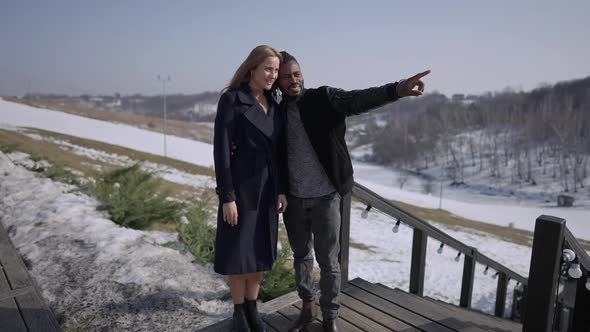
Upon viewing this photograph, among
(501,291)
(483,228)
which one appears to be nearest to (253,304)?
(501,291)

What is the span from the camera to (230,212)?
2.04 meters

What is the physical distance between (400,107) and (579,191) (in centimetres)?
7257

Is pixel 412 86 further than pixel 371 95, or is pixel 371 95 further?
pixel 371 95

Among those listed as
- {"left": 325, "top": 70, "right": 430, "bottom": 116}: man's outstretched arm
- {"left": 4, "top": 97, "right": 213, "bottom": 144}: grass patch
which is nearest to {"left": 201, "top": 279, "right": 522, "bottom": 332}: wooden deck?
{"left": 325, "top": 70, "right": 430, "bottom": 116}: man's outstretched arm

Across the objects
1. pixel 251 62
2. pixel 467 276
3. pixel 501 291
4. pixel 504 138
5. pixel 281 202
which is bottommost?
pixel 504 138

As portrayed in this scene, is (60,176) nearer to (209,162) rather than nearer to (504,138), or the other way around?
(209,162)

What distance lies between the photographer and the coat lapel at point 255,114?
6.81ft

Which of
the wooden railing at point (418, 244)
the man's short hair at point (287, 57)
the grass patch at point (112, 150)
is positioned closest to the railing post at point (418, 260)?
the wooden railing at point (418, 244)

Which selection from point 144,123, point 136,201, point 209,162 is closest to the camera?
point 136,201

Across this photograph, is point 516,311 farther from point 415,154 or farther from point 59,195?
point 415,154

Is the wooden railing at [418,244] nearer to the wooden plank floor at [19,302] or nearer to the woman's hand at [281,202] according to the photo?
the woman's hand at [281,202]

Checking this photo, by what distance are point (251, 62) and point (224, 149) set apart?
52cm

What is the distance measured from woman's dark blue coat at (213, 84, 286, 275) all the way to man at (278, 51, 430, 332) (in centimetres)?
12

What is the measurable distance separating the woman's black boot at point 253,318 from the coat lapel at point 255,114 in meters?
1.10
